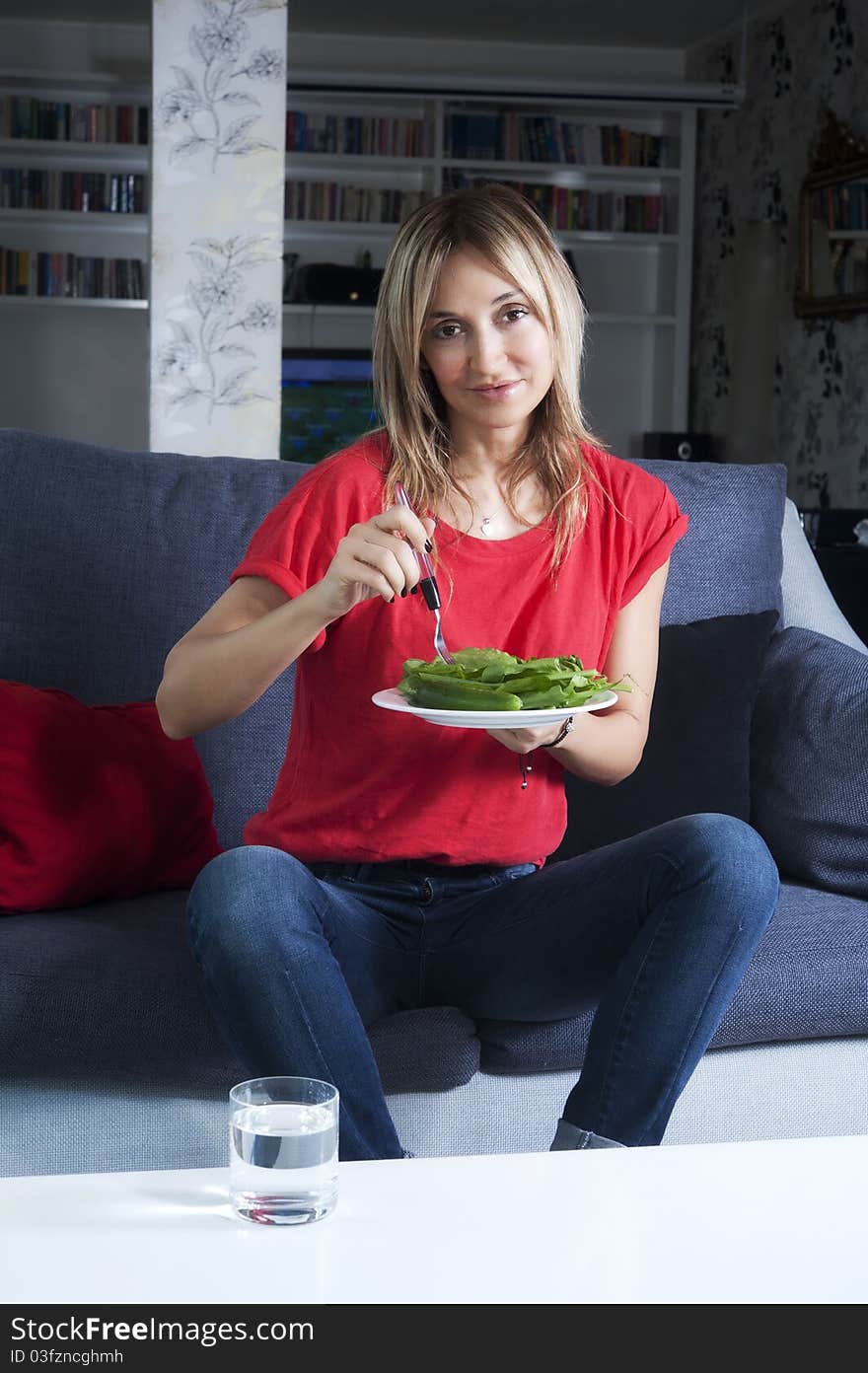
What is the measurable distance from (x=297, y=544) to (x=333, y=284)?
458 cm

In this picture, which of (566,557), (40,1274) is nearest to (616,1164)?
(40,1274)

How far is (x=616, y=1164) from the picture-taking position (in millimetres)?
976

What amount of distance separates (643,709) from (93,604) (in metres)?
0.78

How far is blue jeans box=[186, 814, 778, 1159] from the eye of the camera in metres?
1.25

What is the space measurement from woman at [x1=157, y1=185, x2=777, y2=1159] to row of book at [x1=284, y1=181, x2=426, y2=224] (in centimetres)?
458

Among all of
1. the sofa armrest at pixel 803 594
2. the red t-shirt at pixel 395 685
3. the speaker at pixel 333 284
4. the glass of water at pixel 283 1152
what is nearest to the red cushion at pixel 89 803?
the red t-shirt at pixel 395 685

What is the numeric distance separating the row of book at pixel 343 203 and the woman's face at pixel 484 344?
4595mm

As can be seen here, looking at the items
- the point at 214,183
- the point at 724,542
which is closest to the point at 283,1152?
the point at 724,542

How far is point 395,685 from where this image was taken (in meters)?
1.52

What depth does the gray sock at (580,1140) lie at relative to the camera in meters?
1.29

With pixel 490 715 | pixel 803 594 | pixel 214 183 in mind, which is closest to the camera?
pixel 490 715

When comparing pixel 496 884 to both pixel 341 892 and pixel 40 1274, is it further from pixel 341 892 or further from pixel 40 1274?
pixel 40 1274

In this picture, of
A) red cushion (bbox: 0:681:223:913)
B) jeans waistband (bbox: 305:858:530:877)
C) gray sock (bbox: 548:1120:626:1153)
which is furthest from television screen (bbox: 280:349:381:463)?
gray sock (bbox: 548:1120:626:1153)

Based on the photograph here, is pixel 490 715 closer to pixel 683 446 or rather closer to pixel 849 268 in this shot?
pixel 849 268
